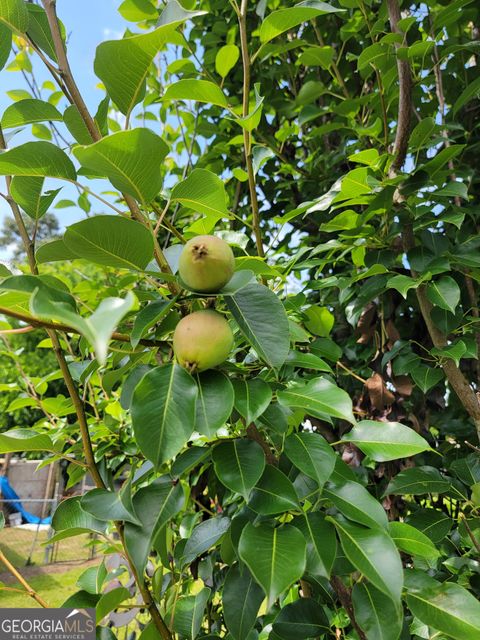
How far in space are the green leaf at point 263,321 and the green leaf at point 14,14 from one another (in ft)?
1.52

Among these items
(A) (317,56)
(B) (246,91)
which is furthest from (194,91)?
(A) (317,56)

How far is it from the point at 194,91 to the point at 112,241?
13.2 inches

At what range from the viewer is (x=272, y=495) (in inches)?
22.5

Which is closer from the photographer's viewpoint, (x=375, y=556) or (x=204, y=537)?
(x=375, y=556)

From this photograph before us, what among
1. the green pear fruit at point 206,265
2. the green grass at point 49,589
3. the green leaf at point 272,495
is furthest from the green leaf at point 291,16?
the green grass at point 49,589

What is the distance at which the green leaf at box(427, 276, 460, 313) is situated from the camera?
961 mm

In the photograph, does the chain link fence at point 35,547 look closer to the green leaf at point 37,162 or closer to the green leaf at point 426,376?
the green leaf at point 426,376

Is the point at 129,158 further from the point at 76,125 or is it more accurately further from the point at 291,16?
the point at 291,16

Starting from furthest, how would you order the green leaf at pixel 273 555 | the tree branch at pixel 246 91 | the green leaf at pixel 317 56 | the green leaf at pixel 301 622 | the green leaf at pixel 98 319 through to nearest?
the green leaf at pixel 317 56 < the tree branch at pixel 246 91 < the green leaf at pixel 301 622 < the green leaf at pixel 273 555 < the green leaf at pixel 98 319

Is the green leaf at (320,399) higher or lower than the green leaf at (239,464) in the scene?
higher

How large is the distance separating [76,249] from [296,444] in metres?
0.36

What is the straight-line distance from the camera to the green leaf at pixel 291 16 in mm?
710

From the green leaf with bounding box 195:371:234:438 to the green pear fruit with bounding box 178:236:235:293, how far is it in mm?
105

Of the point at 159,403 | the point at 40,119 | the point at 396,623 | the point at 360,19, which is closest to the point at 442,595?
the point at 396,623
